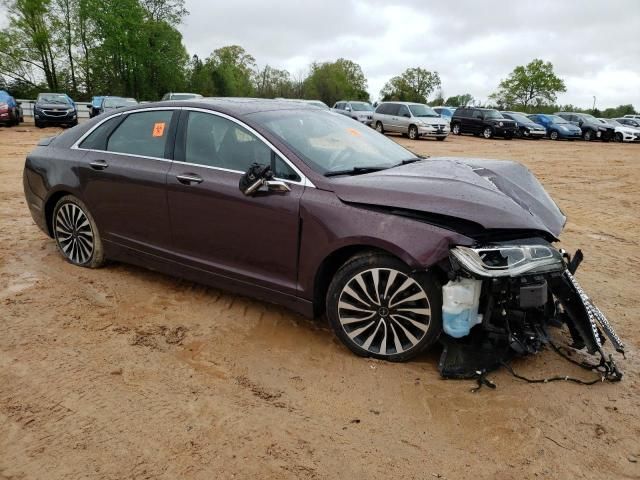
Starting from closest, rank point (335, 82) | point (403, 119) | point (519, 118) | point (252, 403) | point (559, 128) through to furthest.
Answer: point (252, 403) < point (403, 119) < point (519, 118) < point (559, 128) < point (335, 82)

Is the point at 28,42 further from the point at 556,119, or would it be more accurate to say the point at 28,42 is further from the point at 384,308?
the point at 384,308

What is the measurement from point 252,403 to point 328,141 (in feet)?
6.70

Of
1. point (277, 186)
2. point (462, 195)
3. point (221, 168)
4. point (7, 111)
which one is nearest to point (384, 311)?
point (462, 195)

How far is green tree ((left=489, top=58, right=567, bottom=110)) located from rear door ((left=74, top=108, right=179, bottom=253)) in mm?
75449

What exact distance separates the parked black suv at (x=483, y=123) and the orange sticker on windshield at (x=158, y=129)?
26.5 metres

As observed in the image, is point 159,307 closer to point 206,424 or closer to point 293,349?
point 293,349

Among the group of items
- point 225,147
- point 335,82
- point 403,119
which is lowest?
point 225,147

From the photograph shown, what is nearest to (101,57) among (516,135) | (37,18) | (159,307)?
(37,18)

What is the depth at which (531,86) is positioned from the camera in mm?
74938

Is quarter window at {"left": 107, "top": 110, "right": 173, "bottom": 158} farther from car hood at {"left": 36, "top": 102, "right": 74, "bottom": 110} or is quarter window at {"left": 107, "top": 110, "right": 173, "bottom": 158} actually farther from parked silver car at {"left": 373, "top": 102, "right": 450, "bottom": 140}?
car hood at {"left": 36, "top": 102, "right": 74, "bottom": 110}

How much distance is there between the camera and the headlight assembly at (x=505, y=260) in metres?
3.04

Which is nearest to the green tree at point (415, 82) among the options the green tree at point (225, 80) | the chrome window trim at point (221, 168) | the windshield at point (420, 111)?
the green tree at point (225, 80)

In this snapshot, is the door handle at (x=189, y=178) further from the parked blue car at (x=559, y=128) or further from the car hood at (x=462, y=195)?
the parked blue car at (x=559, y=128)

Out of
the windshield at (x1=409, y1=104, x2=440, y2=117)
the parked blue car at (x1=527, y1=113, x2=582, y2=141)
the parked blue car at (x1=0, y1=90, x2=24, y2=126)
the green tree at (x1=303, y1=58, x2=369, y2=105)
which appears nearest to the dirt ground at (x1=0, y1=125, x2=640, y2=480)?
the windshield at (x1=409, y1=104, x2=440, y2=117)
